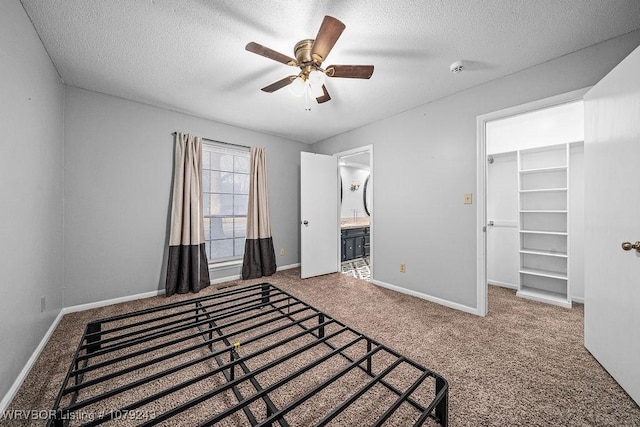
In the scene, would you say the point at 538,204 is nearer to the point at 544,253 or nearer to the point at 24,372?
the point at 544,253

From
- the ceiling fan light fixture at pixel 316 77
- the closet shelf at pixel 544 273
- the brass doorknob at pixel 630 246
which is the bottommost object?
the closet shelf at pixel 544 273

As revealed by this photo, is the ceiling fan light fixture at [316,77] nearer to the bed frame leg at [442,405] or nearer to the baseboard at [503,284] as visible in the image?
the bed frame leg at [442,405]

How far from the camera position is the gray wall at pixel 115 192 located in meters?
2.42

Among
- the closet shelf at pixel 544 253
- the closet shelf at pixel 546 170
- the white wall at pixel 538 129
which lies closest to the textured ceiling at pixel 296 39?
the white wall at pixel 538 129

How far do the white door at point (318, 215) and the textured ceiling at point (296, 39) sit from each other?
4.30 feet

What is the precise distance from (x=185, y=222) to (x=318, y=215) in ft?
6.20

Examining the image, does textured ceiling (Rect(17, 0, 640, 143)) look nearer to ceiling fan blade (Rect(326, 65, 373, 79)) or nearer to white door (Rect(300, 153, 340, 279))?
ceiling fan blade (Rect(326, 65, 373, 79))

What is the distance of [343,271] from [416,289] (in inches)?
56.1

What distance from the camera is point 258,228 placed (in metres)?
3.67

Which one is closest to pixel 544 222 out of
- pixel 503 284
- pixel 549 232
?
pixel 549 232

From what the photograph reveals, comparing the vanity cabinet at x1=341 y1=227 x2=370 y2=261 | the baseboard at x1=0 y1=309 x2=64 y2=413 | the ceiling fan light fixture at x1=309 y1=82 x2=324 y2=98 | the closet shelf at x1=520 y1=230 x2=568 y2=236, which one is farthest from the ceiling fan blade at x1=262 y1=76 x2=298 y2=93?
the closet shelf at x1=520 y1=230 x2=568 y2=236

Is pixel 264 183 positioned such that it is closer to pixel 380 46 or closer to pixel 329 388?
pixel 380 46

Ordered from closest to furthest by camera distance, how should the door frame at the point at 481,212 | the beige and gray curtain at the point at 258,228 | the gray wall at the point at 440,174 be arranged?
the gray wall at the point at 440,174 < the door frame at the point at 481,212 < the beige and gray curtain at the point at 258,228

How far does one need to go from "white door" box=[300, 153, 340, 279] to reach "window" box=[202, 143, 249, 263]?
949mm
